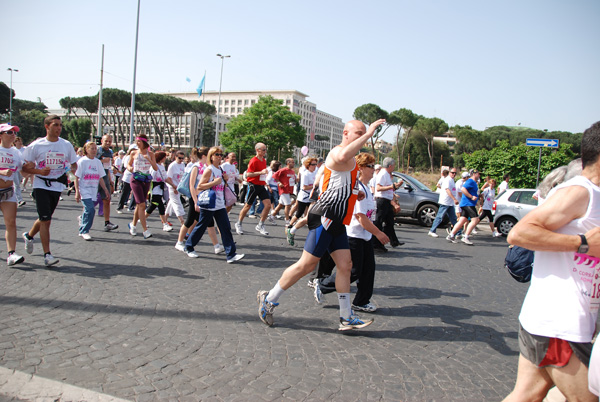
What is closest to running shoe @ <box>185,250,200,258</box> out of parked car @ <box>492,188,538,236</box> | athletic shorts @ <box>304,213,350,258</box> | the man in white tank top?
athletic shorts @ <box>304,213,350,258</box>

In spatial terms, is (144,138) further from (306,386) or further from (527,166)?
(527,166)

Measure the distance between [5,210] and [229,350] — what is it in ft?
12.4

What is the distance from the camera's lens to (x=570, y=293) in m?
1.84

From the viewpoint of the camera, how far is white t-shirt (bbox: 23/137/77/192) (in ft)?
18.8

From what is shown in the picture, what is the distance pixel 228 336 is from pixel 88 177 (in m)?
5.42

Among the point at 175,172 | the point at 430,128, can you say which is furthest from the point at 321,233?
the point at 430,128

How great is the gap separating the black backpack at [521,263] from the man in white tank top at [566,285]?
742 mm

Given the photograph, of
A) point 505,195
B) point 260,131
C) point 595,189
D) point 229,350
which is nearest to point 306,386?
point 229,350

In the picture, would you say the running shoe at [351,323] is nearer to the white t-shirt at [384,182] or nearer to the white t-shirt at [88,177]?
the white t-shirt at [384,182]

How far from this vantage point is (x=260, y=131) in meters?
77.9

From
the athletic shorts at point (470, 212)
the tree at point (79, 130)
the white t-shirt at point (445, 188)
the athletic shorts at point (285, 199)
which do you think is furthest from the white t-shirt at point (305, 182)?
the tree at point (79, 130)

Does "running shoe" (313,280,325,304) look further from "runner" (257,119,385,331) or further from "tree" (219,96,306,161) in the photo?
"tree" (219,96,306,161)

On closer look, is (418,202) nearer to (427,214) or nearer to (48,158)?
(427,214)

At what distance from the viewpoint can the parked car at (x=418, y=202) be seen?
45.5 ft
